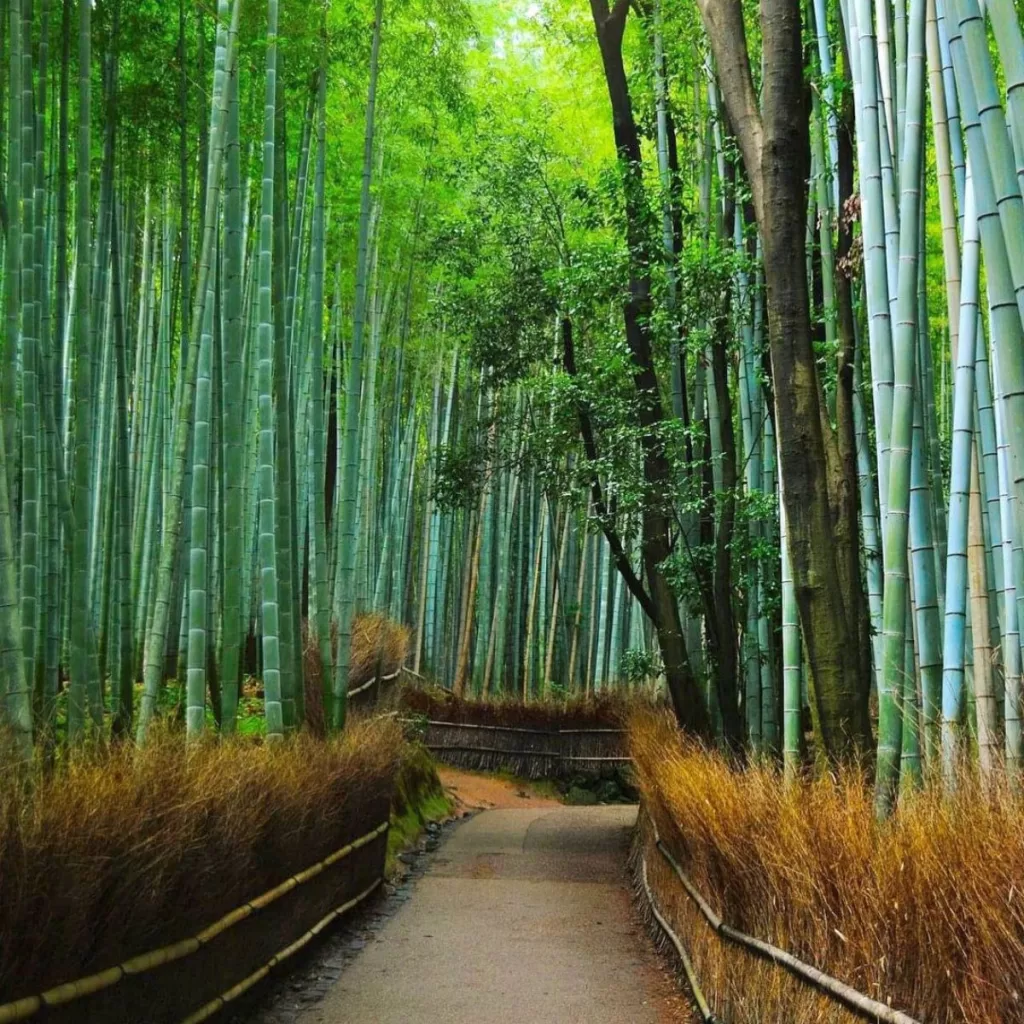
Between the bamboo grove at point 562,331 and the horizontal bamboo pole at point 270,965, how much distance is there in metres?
0.78

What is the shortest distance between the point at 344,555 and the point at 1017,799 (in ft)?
13.0

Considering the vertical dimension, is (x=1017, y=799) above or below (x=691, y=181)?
below

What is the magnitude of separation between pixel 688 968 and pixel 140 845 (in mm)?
1981

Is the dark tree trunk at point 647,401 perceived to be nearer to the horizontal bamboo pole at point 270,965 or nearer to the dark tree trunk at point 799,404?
the horizontal bamboo pole at point 270,965

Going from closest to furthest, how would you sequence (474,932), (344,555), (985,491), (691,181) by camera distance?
(985,491), (474,932), (344,555), (691,181)

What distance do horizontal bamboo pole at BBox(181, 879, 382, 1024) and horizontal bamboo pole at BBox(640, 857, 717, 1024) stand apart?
1.25m

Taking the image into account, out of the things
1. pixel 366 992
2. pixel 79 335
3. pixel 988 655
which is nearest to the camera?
pixel 988 655

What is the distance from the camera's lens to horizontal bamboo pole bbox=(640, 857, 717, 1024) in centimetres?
321

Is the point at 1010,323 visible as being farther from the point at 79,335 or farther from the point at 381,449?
the point at 381,449

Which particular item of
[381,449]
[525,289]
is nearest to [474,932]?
[525,289]

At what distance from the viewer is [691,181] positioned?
289 inches

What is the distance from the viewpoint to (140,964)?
2469mm

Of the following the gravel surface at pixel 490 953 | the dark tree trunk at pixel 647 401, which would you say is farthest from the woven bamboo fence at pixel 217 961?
the dark tree trunk at pixel 647 401

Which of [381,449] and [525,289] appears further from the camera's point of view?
[381,449]
